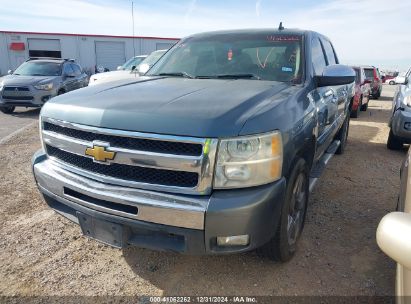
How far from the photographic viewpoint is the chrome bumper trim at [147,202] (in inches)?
82.4

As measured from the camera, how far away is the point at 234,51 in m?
3.59

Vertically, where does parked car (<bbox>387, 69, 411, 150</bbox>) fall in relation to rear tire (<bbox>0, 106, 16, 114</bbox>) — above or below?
above

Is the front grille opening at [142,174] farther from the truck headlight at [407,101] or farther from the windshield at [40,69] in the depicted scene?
the windshield at [40,69]

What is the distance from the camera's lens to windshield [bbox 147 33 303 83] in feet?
10.9

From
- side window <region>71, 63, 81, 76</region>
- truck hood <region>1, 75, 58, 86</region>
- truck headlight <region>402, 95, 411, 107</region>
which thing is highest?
truck headlight <region>402, 95, 411, 107</region>

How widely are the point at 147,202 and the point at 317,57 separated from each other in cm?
270

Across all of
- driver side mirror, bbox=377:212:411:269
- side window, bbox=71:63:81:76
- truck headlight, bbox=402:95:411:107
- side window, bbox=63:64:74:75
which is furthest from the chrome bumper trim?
side window, bbox=71:63:81:76

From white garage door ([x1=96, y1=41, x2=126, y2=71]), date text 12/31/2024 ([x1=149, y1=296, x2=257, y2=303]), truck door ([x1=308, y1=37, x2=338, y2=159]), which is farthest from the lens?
white garage door ([x1=96, y1=41, x2=126, y2=71])

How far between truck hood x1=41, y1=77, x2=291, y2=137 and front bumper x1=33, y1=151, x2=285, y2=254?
1.31ft

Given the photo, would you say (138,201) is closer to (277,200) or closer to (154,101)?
(154,101)

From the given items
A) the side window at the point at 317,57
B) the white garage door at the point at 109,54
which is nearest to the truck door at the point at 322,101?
the side window at the point at 317,57

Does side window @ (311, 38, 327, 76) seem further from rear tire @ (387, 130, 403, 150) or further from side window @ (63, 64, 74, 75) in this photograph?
side window @ (63, 64, 74, 75)

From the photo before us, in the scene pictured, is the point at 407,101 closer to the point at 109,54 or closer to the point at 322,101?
the point at 322,101

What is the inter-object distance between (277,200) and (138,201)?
34.0 inches
